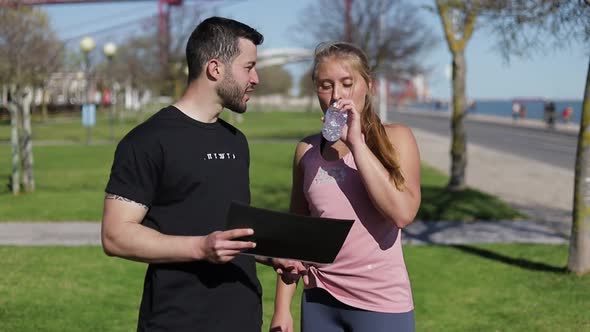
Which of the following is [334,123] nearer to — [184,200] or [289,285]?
[184,200]

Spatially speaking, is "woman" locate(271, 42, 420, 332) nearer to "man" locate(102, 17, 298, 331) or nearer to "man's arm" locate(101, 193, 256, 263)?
"man" locate(102, 17, 298, 331)

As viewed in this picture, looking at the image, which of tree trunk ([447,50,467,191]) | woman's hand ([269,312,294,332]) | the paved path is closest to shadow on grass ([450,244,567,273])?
the paved path

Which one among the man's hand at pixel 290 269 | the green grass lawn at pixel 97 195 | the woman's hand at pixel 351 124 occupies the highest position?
the woman's hand at pixel 351 124

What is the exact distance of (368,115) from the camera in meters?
2.78

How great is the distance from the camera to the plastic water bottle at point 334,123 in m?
2.59

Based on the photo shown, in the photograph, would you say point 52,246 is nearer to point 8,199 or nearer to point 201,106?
point 8,199

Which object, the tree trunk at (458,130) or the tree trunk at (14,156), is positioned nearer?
the tree trunk at (14,156)

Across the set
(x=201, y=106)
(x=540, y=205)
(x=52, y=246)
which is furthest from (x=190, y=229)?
(x=540, y=205)

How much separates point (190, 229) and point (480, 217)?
10.0m

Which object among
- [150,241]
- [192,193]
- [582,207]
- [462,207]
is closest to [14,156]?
[462,207]

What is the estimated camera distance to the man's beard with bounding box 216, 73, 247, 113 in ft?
8.87

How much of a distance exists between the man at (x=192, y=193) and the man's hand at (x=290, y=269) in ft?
0.32

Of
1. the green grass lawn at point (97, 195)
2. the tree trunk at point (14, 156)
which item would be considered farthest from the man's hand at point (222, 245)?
the tree trunk at point (14, 156)

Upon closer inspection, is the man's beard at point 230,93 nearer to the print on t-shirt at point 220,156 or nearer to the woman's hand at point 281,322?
the print on t-shirt at point 220,156
